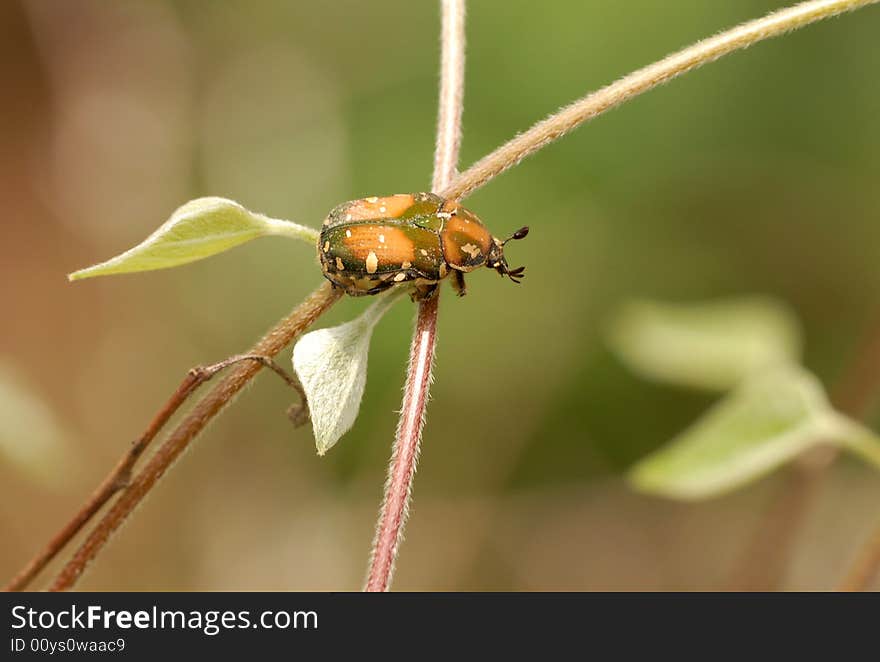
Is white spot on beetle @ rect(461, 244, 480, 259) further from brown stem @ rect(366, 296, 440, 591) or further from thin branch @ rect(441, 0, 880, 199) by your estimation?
brown stem @ rect(366, 296, 440, 591)

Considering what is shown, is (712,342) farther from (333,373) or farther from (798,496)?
(333,373)

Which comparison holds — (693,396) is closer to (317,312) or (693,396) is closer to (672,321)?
(672,321)

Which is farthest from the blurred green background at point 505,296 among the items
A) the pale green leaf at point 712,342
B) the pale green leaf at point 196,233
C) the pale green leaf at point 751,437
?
the pale green leaf at point 196,233

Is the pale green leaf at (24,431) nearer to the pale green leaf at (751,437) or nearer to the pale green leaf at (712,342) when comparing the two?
the pale green leaf at (751,437)

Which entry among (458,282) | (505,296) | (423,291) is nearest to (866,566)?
(458,282)
